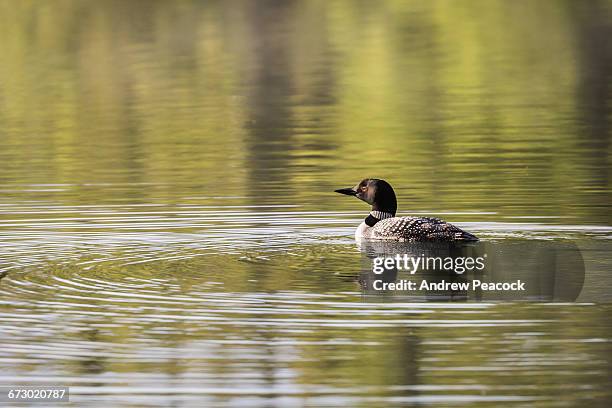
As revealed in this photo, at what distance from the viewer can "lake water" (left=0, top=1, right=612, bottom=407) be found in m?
9.39

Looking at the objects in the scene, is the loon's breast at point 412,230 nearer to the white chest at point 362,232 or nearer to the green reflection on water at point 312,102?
A: the white chest at point 362,232

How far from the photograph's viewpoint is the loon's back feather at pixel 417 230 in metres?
13.6

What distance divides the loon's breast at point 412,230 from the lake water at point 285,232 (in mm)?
213

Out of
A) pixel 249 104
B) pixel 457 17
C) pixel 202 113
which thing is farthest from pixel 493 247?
pixel 457 17

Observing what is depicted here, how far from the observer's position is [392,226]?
14242 mm

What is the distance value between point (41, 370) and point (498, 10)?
58868 millimetres

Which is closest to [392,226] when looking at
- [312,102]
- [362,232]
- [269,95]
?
[362,232]

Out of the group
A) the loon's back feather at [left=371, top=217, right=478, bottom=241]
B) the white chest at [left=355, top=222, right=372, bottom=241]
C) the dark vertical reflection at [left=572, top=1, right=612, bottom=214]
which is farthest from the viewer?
the dark vertical reflection at [left=572, top=1, right=612, bottom=214]

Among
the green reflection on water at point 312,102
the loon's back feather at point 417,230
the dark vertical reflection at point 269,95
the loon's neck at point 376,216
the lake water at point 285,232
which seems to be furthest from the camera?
the dark vertical reflection at point 269,95

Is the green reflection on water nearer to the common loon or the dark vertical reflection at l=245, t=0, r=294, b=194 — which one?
the dark vertical reflection at l=245, t=0, r=294, b=194

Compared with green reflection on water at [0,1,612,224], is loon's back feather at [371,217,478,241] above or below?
above

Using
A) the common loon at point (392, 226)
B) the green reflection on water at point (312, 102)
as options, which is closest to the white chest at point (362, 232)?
the common loon at point (392, 226)

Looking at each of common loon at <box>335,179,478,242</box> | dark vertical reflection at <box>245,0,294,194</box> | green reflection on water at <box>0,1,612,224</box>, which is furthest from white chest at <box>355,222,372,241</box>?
dark vertical reflection at <box>245,0,294,194</box>

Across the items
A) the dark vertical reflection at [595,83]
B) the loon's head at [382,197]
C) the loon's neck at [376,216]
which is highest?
the loon's head at [382,197]
